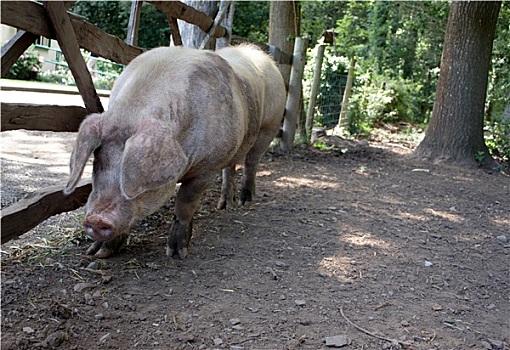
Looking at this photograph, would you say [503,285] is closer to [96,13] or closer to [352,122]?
[352,122]

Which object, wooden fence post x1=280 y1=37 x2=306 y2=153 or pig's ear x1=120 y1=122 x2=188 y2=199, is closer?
pig's ear x1=120 y1=122 x2=188 y2=199

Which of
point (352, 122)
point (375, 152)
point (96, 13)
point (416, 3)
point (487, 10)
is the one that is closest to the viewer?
point (487, 10)

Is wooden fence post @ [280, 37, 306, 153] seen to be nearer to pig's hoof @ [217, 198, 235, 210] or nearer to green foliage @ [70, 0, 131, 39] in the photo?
pig's hoof @ [217, 198, 235, 210]

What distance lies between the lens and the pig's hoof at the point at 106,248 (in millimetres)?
3510

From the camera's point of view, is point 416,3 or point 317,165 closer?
point 317,165

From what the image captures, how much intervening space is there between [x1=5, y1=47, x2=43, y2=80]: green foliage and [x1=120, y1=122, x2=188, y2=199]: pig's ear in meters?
16.7

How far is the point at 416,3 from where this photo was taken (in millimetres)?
12953

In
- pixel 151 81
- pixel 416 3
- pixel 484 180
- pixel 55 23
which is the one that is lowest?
pixel 484 180

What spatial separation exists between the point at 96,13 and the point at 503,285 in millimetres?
24949

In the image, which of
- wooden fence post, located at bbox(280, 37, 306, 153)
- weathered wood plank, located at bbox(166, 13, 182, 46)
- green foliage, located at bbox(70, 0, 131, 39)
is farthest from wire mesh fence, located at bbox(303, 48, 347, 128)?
green foliage, located at bbox(70, 0, 131, 39)

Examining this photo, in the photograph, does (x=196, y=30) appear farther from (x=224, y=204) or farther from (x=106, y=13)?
(x=106, y=13)

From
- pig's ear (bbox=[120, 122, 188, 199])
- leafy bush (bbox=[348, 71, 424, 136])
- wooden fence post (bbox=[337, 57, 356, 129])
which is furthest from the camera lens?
leafy bush (bbox=[348, 71, 424, 136])

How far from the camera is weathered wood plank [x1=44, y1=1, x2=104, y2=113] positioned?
3105 millimetres

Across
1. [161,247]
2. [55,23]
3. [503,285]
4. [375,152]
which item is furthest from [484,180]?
[55,23]
